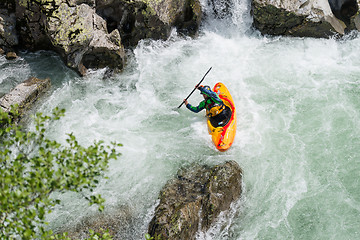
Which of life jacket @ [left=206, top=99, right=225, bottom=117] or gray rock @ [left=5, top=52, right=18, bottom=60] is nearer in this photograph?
life jacket @ [left=206, top=99, right=225, bottom=117]

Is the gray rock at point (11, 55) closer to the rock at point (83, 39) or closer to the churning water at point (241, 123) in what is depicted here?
the churning water at point (241, 123)

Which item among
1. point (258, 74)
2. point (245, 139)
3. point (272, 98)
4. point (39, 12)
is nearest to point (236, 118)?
point (245, 139)

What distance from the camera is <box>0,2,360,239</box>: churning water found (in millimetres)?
7605

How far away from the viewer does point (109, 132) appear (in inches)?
364

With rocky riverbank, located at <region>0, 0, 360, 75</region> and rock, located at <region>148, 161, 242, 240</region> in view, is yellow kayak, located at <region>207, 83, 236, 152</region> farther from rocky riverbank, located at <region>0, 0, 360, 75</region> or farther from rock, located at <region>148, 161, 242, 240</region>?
rocky riverbank, located at <region>0, 0, 360, 75</region>

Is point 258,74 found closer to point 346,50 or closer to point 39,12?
point 346,50

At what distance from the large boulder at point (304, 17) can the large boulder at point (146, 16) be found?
2.19 meters

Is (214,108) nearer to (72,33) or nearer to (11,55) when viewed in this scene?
(72,33)

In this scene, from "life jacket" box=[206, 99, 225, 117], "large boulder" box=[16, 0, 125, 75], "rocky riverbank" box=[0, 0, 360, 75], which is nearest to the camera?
"life jacket" box=[206, 99, 225, 117]

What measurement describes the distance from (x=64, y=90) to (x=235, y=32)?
607 centimetres

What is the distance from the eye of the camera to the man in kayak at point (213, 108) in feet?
29.4

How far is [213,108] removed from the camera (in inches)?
360

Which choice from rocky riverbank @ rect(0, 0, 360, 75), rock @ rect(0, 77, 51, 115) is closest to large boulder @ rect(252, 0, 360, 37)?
rocky riverbank @ rect(0, 0, 360, 75)

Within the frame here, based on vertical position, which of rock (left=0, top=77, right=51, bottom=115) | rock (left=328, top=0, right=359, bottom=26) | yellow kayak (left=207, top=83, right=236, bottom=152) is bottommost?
yellow kayak (left=207, top=83, right=236, bottom=152)
